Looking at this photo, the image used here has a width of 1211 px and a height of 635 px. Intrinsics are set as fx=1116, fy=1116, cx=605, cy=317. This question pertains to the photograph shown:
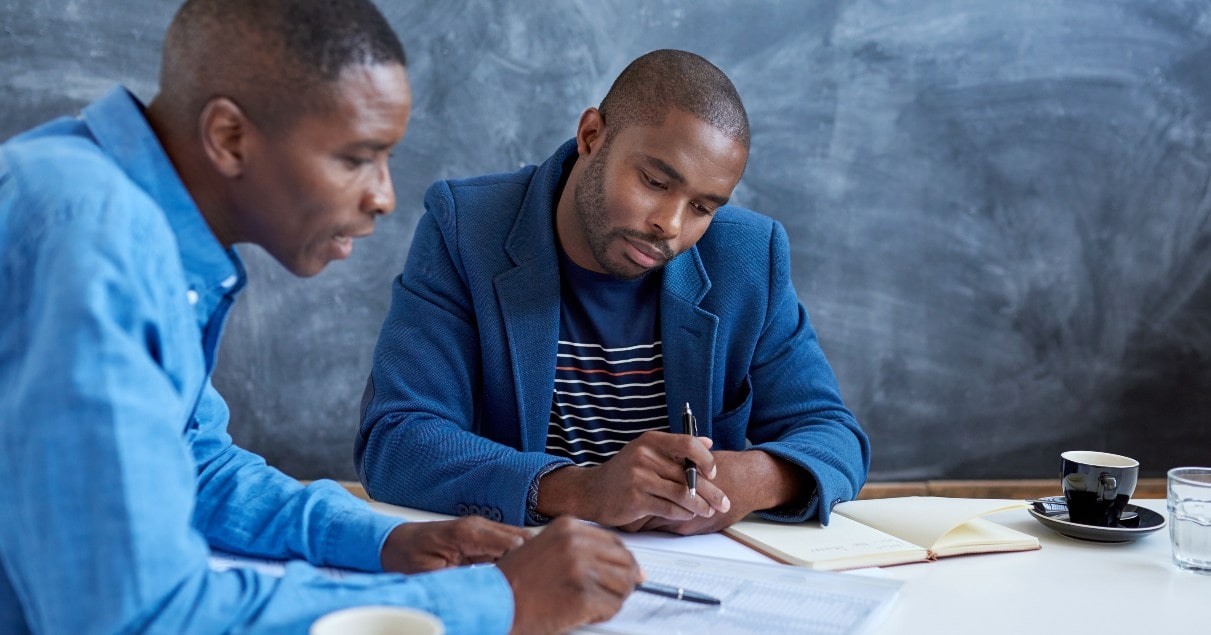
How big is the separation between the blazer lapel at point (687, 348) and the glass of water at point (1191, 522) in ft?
2.46

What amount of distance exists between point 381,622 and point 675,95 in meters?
1.17

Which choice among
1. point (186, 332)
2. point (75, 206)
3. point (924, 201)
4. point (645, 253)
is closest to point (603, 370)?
point (645, 253)

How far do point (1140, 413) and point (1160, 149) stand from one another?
78 centimetres

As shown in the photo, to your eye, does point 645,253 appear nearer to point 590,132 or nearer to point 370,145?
point 590,132

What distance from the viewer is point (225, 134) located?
3.26 feet

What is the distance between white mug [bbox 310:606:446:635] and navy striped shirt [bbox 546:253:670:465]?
111 cm

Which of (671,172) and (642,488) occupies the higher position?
(671,172)

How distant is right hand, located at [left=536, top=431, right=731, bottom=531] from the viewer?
57.7 inches

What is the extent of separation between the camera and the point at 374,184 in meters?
1.07

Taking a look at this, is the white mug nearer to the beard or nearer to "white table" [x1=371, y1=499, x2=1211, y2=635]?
"white table" [x1=371, y1=499, x2=1211, y2=635]

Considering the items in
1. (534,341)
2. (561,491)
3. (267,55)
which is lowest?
(561,491)

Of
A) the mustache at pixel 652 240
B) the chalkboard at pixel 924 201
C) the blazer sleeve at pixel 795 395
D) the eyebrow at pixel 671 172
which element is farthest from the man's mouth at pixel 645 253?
the chalkboard at pixel 924 201

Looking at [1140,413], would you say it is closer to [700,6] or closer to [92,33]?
[700,6]

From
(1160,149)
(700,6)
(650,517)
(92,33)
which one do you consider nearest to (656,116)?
(650,517)
